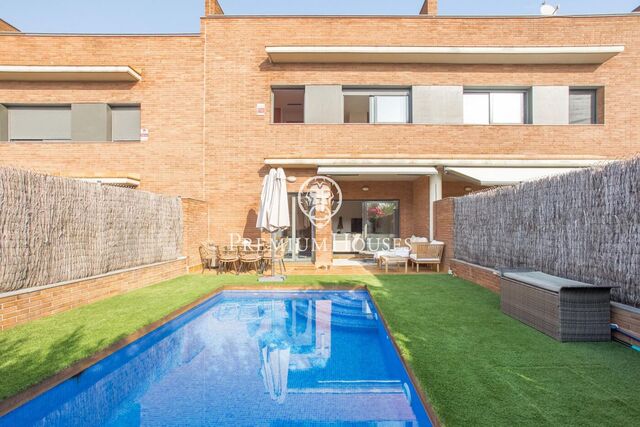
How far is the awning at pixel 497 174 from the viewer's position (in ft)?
45.0

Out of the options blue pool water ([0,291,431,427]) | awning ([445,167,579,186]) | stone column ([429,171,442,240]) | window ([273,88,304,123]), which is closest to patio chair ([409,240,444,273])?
stone column ([429,171,442,240])

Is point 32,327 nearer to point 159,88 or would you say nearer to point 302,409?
point 302,409

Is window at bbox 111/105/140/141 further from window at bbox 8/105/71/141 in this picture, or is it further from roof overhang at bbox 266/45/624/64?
roof overhang at bbox 266/45/624/64

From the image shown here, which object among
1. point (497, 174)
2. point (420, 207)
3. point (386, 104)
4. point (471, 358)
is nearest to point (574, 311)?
point (471, 358)

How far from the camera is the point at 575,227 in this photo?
677 centimetres

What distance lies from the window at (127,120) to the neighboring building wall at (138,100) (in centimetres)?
53

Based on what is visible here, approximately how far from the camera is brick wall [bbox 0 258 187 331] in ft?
21.1

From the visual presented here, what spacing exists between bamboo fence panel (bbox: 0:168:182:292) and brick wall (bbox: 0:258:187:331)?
232 millimetres

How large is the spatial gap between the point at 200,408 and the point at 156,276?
26.3 feet

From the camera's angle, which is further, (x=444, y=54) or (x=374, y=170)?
(x=444, y=54)

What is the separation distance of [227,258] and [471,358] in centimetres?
998

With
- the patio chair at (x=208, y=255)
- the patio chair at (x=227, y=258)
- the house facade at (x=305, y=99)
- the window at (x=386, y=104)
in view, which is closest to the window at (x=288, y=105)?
the house facade at (x=305, y=99)

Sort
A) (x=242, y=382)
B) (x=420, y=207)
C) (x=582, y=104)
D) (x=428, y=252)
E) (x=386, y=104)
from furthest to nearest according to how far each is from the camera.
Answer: (x=420, y=207), (x=582, y=104), (x=386, y=104), (x=428, y=252), (x=242, y=382)

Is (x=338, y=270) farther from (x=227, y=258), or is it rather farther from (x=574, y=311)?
(x=574, y=311)
